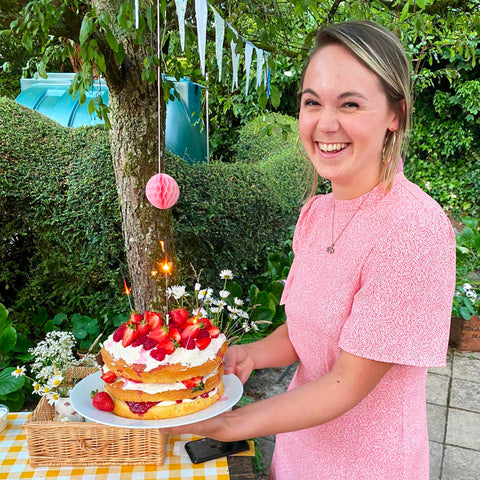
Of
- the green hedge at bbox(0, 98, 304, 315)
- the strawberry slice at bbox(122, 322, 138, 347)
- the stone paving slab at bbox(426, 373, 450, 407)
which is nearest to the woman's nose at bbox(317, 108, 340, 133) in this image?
the strawberry slice at bbox(122, 322, 138, 347)

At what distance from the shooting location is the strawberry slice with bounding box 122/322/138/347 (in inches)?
49.2

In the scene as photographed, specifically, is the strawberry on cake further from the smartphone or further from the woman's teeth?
the woman's teeth

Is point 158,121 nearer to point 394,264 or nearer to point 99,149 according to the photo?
point 99,149

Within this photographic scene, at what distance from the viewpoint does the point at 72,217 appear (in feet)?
10.5

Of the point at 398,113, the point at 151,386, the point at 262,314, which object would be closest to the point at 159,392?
the point at 151,386

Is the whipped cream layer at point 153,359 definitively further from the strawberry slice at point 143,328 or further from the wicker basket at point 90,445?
the wicker basket at point 90,445

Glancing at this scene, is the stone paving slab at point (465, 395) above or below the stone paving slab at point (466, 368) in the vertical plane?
below

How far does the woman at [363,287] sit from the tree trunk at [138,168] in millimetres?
1423

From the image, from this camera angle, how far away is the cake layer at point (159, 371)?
1.20 metres

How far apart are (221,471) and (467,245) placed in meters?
4.22

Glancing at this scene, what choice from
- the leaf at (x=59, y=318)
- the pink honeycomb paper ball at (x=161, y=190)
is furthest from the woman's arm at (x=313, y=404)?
the leaf at (x=59, y=318)

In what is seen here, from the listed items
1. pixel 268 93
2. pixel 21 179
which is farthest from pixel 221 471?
pixel 21 179

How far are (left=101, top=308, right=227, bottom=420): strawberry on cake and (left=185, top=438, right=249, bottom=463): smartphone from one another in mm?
322

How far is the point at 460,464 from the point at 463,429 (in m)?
0.38
